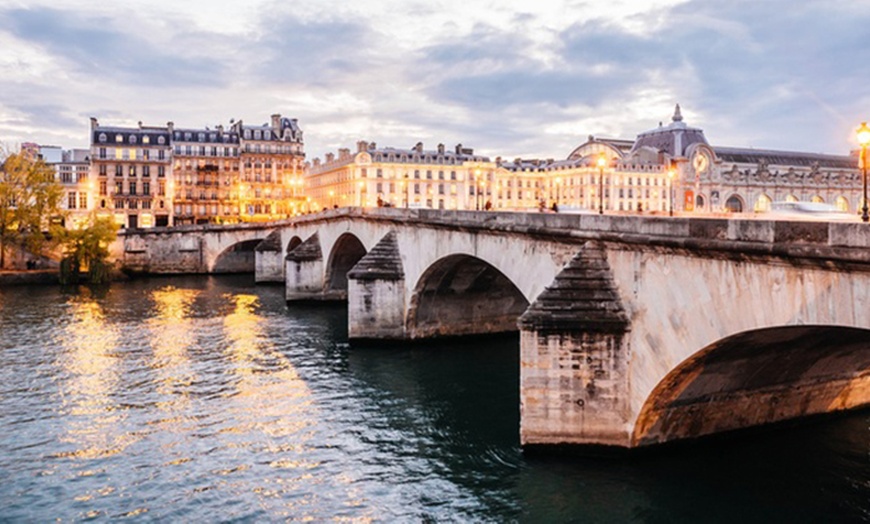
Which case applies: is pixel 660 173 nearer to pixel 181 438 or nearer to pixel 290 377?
pixel 290 377

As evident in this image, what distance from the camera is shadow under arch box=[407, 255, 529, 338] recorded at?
31516mm

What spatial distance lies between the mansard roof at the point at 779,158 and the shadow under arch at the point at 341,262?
4339cm

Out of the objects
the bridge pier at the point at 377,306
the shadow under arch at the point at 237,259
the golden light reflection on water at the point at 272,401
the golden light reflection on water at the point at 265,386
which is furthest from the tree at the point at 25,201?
the bridge pier at the point at 377,306

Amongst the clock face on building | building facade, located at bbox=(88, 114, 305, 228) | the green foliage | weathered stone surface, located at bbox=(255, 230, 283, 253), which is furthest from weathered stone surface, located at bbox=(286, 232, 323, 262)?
building facade, located at bbox=(88, 114, 305, 228)

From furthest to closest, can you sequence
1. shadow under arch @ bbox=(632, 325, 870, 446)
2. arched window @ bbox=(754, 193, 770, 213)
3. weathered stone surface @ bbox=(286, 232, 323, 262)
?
1. arched window @ bbox=(754, 193, 770, 213)
2. weathered stone surface @ bbox=(286, 232, 323, 262)
3. shadow under arch @ bbox=(632, 325, 870, 446)

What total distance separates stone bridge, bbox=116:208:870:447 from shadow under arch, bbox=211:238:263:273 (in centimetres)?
5321

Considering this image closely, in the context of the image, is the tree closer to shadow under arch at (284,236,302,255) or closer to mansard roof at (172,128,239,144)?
shadow under arch at (284,236,302,255)

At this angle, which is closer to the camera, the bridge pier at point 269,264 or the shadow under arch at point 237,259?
the bridge pier at point 269,264

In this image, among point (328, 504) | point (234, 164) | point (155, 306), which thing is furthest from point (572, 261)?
point (234, 164)

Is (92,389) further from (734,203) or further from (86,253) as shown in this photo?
(734,203)

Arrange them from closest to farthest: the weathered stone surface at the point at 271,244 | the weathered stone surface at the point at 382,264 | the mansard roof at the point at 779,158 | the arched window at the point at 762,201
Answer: the weathered stone surface at the point at 382,264
the weathered stone surface at the point at 271,244
the arched window at the point at 762,201
the mansard roof at the point at 779,158

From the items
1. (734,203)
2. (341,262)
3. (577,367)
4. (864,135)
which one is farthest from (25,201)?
(864,135)

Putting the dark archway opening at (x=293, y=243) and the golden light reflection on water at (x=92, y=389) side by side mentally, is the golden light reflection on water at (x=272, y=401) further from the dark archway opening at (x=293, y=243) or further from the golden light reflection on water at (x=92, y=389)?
the dark archway opening at (x=293, y=243)

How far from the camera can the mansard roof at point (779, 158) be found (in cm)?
7681
